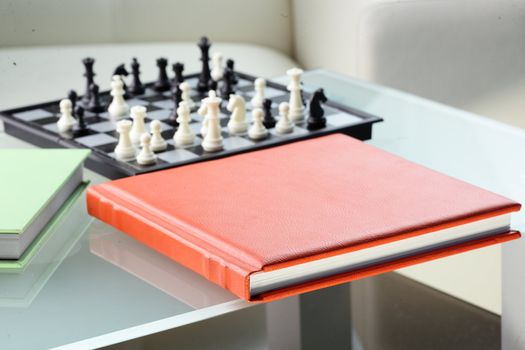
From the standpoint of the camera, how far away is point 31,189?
1.15 meters

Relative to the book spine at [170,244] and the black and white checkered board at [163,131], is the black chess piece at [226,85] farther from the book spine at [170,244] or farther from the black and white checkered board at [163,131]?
the book spine at [170,244]

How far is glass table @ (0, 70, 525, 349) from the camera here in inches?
36.7

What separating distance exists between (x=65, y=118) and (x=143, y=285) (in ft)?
1.73

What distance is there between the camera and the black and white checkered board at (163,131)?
1313 mm

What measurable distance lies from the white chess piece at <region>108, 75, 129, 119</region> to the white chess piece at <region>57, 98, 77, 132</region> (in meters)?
0.09

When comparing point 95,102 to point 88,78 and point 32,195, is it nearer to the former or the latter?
point 88,78

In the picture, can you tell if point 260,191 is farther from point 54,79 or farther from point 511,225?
point 54,79

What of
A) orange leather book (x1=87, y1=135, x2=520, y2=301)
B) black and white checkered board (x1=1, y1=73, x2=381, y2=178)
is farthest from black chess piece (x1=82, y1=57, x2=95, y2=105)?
orange leather book (x1=87, y1=135, x2=520, y2=301)

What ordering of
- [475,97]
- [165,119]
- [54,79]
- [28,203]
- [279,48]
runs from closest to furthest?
[28,203]
[165,119]
[54,79]
[475,97]
[279,48]

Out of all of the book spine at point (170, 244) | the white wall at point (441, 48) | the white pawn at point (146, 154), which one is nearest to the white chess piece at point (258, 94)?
the white pawn at point (146, 154)

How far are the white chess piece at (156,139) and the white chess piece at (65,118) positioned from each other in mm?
172

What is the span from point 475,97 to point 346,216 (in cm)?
147

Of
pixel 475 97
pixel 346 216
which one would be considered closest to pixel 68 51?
pixel 475 97

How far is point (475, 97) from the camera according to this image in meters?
2.43
